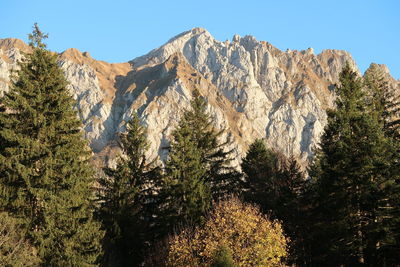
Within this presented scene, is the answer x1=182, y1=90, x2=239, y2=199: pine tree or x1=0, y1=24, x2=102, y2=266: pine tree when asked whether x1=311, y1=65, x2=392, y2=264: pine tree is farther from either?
x1=0, y1=24, x2=102, y2=266: pine tree

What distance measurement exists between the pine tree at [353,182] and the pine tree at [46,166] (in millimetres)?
15404

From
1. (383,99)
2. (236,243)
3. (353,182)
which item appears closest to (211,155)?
(353,182)

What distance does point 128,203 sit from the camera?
33.2 m

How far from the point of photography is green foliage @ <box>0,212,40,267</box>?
17.0 metres

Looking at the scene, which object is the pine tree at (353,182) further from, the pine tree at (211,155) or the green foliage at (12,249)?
the green foliage at (12,249)

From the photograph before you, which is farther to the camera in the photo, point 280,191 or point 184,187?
point 280,191

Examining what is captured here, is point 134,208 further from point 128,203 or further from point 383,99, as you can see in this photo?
point 383,99

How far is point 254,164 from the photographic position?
148 feet

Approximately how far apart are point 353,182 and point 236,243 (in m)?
8.86

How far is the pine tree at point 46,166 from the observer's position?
71.2 ft

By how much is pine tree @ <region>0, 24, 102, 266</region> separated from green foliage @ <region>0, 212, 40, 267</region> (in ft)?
4.41

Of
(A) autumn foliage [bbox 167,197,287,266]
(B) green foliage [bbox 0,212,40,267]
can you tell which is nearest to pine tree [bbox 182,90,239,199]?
(A) autumn foliage [bbox 167,197,287,266]

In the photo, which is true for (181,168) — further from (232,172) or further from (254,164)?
(254,164)

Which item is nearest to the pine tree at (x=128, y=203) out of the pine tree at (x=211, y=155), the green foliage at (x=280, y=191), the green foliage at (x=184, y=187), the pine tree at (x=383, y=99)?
the green foliage at (x=184, y=187)
